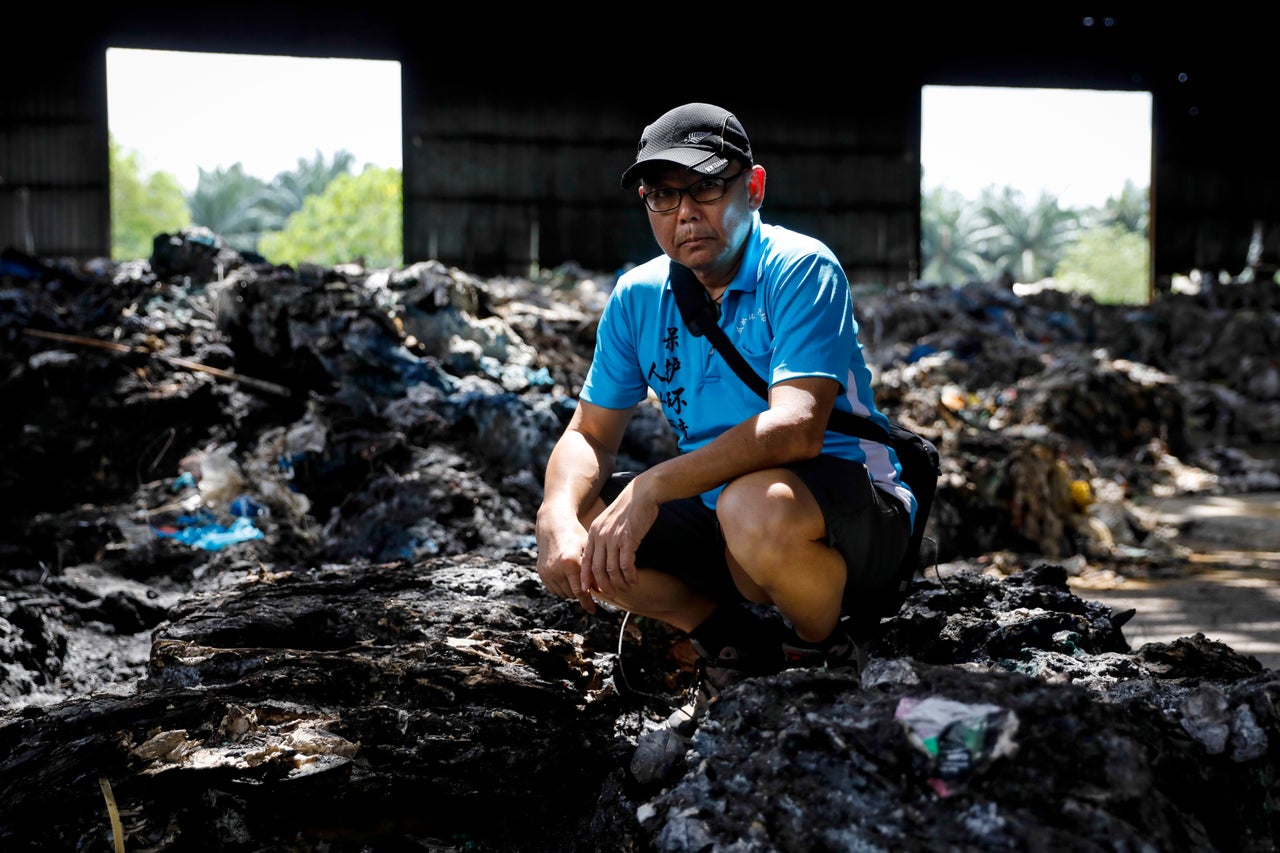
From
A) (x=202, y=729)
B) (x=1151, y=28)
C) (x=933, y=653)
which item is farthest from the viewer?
(x=1151, y=28)

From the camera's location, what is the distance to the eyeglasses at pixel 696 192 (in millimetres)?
2135

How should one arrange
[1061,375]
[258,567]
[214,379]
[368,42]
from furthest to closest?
[368,42]
[1061,375]
[214,379]
[258,567]

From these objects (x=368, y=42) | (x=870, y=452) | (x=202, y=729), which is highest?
(x=368, y=42)

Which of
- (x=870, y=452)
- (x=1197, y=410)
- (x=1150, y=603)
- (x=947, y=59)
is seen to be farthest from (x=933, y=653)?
(x=947, y=59)

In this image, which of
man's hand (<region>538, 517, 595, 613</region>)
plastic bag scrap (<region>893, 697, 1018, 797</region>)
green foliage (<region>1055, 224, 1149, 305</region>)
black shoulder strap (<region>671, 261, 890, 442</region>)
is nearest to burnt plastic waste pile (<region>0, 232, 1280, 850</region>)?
plastic bag scrap (<region>893, 697, 1018, 797</region>)

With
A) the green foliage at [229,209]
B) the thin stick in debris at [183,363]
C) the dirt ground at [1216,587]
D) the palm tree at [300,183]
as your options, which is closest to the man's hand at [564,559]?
the dirt ground at [1216,587]

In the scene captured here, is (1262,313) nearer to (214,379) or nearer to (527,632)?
(214,379)

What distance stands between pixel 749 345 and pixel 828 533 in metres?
0.41

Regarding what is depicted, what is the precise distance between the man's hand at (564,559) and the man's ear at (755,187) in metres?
0.77

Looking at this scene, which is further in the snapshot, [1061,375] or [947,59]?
[947,59]

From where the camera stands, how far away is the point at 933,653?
247 centimetres

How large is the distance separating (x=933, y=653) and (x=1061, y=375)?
6.81 metres

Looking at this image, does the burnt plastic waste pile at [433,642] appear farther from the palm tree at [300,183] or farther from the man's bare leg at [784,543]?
the palm tree at [300,183]

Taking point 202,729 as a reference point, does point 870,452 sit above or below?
above
